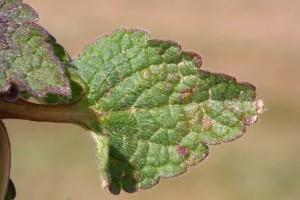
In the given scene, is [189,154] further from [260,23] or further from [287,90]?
[260,23]

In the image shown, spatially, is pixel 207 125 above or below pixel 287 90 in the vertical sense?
above

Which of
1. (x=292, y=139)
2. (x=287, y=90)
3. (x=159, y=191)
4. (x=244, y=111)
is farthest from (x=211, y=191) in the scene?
(x=244, y=111)

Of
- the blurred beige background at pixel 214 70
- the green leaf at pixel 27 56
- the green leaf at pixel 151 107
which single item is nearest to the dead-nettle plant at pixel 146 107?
the green leaf at pixel 151 107

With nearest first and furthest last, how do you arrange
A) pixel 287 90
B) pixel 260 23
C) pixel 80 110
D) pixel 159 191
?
pixel 80 110
pixel 159 191
pixel 287 90
pixel 260 23

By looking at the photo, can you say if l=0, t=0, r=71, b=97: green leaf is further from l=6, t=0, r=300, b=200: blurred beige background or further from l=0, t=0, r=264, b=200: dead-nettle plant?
l=6, t=0, r=300, b=200: blurred beige background

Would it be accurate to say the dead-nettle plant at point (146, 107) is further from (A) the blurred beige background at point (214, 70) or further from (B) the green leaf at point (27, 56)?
(A) the blurred beige background at point (214, 70)

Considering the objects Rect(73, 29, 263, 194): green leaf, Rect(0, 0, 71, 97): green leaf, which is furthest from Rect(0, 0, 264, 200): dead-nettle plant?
Rect(0, 0, 71, 97): green leaf
